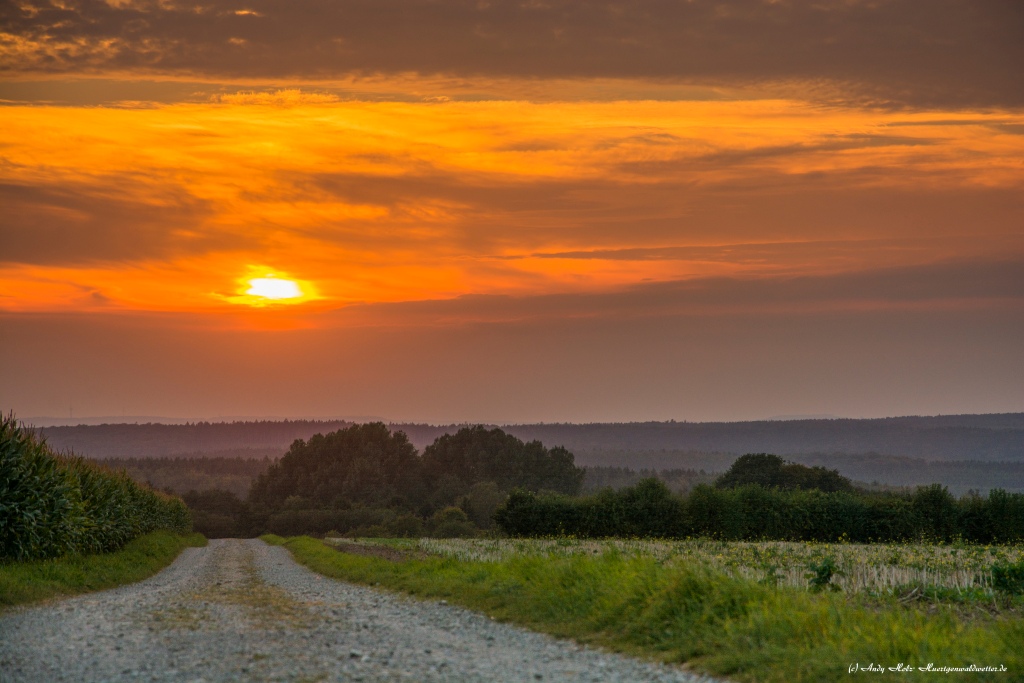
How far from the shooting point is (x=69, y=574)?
2798cm

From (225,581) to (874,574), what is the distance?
66.1 ft

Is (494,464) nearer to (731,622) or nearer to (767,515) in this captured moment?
(767,515)

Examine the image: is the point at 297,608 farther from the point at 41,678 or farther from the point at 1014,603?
the point at 1014,603

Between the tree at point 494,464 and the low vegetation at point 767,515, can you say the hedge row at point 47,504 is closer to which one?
the low vegetation at point 767,515

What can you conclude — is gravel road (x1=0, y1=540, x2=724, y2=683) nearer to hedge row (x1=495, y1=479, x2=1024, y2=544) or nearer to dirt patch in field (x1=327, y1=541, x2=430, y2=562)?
dirt patch in field (x1=327, y1=541, x2=430, y2=562)

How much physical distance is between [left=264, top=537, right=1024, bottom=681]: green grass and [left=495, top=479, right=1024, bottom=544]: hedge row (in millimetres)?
54344

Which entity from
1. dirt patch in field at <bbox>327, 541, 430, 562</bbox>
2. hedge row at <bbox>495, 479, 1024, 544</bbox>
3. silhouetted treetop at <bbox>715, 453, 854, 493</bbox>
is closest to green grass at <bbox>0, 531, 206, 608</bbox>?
dirt patch in field at <bbox>327, 541, 430, 562</bbox>

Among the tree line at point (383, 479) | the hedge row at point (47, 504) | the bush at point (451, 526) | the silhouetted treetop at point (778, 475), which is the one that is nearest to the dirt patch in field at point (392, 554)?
the hedge row at point (47, 504)

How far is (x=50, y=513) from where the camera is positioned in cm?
3325

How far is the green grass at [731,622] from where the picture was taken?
37.7ft

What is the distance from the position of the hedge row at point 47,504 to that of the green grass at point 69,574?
841 mm

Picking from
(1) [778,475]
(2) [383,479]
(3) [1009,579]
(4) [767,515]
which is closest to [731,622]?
(3) [1009,579]

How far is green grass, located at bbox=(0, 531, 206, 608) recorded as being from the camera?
22486 mm

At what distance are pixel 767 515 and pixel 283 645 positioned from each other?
66942mm
